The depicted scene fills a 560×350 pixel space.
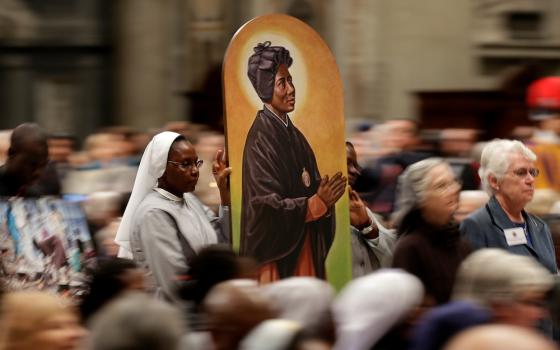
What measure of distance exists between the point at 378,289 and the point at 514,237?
6.17 ft

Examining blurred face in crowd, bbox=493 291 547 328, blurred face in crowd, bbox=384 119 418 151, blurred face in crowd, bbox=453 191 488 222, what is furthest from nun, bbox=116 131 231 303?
blurred face in crowd, bbox=384 119 418 151

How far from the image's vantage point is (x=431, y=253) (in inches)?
257

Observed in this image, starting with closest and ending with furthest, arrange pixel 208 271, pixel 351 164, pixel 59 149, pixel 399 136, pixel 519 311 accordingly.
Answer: pixel 519 311, pixel 208 271, pixel 351 164, pixel 399 136, pixel 59 149

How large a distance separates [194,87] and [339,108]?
774 centimetres

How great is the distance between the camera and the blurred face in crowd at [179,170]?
6703 mm

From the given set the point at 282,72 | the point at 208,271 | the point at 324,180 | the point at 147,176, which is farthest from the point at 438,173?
the point at 208,271

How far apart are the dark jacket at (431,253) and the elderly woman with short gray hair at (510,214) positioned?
0.21m

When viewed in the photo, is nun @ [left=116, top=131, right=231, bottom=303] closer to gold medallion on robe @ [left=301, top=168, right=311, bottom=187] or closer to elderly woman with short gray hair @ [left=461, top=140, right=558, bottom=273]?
gold medallion on robe @ [left=301, top=168, right=311, bottom=187]

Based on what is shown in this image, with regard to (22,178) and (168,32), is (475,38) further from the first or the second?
(22,178)

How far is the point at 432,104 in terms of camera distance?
46.4 feet

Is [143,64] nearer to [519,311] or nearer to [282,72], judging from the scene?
[282,72]

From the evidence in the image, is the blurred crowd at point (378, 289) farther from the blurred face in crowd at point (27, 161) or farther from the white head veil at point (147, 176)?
the white head veil at point (147, 176)

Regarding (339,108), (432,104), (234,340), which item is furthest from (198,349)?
(432,104)

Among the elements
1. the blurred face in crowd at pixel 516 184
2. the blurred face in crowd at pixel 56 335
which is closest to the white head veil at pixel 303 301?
the blurred face in crowd at pixel 56 335
